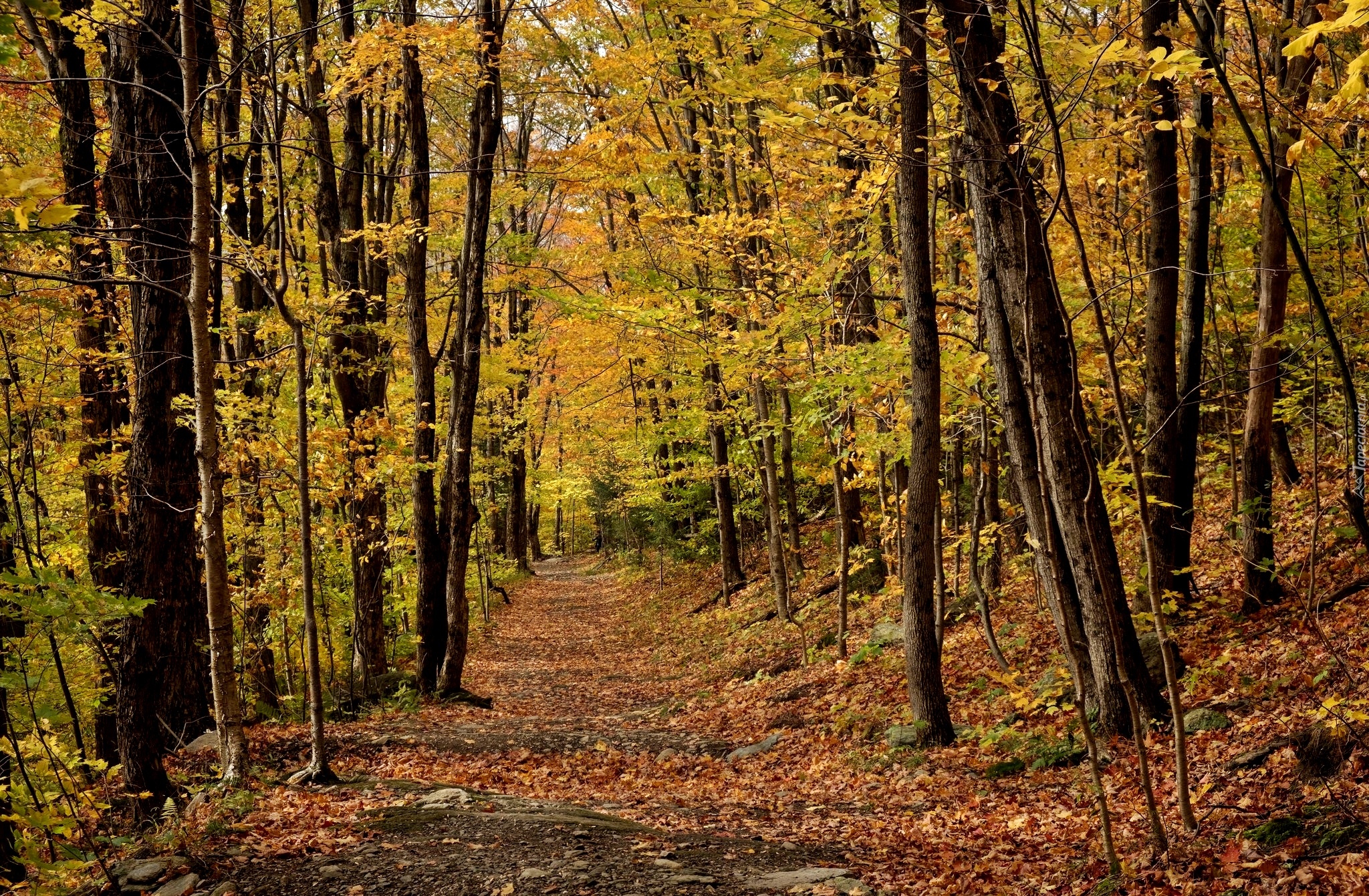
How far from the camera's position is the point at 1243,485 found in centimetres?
744

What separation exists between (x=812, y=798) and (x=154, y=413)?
19.9ft

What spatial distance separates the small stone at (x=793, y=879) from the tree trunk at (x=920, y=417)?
10.3 feet

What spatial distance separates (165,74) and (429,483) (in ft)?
21.1

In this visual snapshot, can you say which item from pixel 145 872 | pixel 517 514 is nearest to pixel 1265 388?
pixel 145 872

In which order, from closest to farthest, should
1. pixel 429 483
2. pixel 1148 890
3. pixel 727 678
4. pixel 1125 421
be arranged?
pixel 1125 421 → pixel 1148 890 → pixel 429 483 → pixel 727 678

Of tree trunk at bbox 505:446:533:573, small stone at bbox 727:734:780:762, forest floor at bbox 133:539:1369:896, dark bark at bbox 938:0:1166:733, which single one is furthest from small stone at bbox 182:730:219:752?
tree trunk at bbox 505:446:533:573

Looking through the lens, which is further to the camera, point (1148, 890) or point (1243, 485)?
point (1243, 485)

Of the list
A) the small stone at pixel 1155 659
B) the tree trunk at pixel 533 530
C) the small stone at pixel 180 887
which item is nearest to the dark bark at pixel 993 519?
the small stone at pixel 1155 659

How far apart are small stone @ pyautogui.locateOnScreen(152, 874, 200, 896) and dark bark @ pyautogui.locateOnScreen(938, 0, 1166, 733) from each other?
5.39 metres

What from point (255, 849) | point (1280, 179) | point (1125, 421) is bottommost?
point (255, 849)

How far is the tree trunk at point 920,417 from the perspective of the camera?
7531 mm

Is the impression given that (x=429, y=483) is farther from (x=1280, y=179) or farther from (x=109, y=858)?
(x=1280, y=179)

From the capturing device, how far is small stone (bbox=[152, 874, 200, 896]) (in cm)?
479

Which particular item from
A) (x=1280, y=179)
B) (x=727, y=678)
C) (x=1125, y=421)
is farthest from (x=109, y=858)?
(x=1280, y=179)
